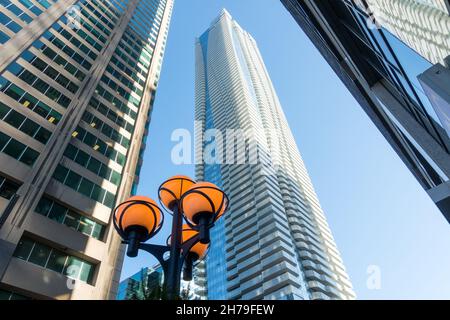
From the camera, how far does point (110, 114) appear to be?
103 ft

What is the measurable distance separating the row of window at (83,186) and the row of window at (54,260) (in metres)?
5.12

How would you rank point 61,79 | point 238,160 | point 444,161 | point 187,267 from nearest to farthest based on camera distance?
1. point 187,267
2. point 444,161
3. point 61,79
4. point 238,160

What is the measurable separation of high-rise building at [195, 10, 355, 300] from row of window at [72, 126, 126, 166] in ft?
155

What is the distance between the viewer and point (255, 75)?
471 ft

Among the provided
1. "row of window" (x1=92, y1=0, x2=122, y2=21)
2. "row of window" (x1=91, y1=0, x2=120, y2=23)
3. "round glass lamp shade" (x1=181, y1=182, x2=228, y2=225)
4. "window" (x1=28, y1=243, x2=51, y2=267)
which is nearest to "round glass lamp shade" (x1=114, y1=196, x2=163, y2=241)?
"round glass lamp shade" (x1=181, y1=182, x2=228, y2=225)

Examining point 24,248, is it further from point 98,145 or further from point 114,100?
point 114,100

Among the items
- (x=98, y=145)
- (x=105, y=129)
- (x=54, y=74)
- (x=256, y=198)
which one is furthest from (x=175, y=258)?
(x=256, y=198)

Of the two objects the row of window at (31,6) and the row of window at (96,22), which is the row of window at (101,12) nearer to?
the row of window at (96,22)

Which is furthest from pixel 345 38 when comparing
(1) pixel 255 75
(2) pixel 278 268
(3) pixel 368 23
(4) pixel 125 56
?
(1) pixel 255 75

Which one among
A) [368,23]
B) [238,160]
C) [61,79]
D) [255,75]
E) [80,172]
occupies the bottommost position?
[368,23]

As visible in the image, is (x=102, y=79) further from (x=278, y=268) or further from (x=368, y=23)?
(x=278, y=268)

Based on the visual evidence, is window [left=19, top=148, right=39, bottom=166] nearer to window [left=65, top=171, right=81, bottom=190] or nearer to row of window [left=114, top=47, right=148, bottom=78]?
window [left=65, top=171, right=81, bottom=190]

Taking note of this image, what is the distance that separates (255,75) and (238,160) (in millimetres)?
60164

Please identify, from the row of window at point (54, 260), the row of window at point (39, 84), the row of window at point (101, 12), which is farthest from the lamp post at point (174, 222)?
the row of window at point (101, 12)
